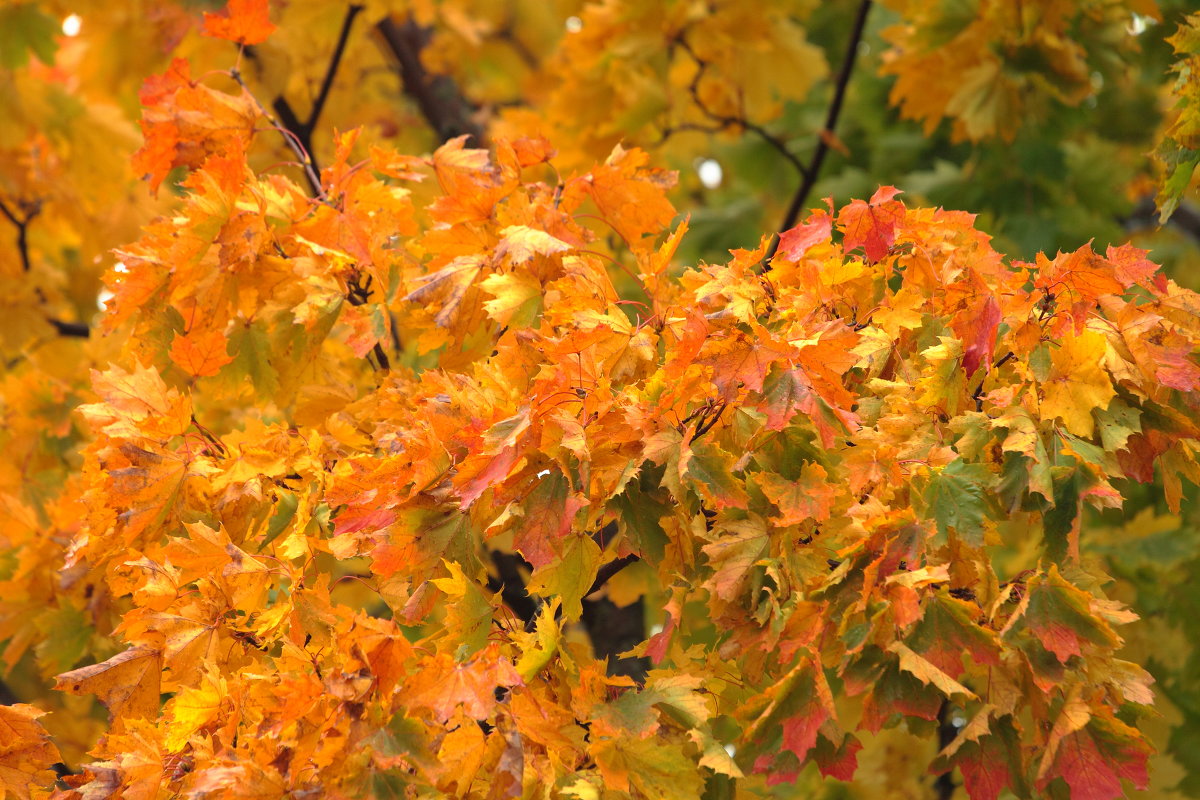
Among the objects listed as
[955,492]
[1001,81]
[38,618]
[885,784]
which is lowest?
[885,784]

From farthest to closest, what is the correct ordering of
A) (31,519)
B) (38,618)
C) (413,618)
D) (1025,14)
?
(1025,14) → (31,519) → (38,618) → (413,618)

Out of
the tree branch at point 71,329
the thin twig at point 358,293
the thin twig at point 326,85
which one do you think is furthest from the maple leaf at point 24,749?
the tree branch at point 71,329

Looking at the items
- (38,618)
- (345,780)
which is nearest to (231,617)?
(345,780)

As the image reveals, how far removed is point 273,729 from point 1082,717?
3.92 ft

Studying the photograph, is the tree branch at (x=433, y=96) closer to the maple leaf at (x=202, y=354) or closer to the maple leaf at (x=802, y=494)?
the maple leaf at (x=202, y=354)

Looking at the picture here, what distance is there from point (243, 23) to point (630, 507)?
1.69 metres

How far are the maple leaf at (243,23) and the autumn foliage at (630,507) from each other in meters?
0.49

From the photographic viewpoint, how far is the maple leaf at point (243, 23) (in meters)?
2.79

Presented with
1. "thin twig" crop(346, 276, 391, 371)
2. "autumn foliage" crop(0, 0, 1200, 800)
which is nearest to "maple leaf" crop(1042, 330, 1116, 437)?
"autumn foliage" crop(0, 0, 1200, 800)

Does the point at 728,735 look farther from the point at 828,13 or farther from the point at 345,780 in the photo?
the point at 828,13

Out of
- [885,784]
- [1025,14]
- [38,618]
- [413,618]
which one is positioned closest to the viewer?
[413,618]

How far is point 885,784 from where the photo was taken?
339 centimetres

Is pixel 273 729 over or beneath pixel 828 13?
over

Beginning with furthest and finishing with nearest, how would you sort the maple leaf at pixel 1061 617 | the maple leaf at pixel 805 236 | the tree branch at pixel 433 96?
the tree branch at pixel 433 96, the maple leaf at pixel 805 236, the maple leaf at pixel 1061 617
